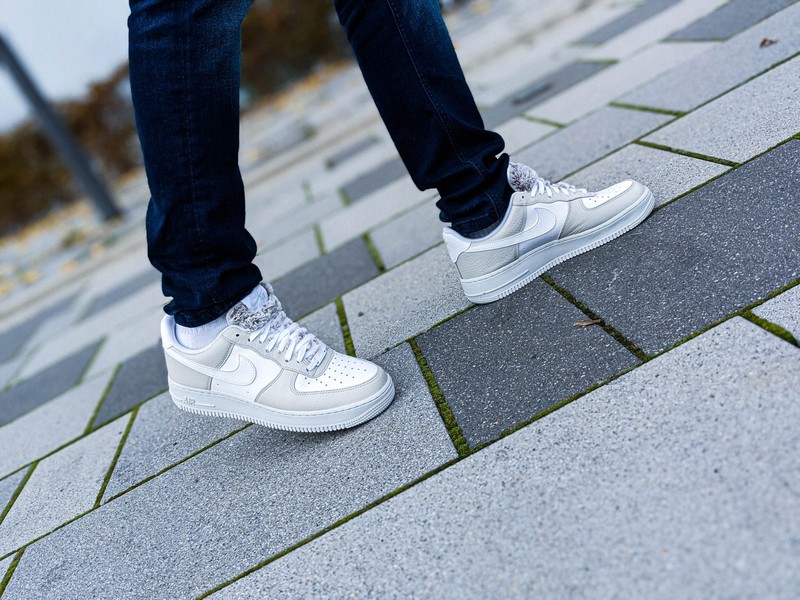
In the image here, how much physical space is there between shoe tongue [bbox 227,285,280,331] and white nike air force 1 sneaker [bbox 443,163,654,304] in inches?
17.9

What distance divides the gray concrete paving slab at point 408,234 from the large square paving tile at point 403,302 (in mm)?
90

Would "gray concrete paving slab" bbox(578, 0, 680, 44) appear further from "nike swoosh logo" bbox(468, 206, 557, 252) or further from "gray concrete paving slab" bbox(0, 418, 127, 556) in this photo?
"gray concrete paving slab" bbox(0, 418, 127, 556)

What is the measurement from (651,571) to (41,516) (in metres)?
1.46

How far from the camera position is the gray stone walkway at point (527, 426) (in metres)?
0.93

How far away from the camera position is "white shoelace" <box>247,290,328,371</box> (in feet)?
4.74

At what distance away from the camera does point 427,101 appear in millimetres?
1433

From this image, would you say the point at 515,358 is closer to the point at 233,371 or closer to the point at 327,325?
the point at 233,371

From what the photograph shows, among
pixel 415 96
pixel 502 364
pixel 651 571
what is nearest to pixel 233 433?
pixel 502 364

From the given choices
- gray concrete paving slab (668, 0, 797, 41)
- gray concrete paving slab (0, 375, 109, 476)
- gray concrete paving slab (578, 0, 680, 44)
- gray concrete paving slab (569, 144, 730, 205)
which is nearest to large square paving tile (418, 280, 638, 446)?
gray concrete paving slab (569, 144, 730, 205)

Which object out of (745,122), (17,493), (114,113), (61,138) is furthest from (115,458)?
(114,113)

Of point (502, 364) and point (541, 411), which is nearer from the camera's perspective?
point (541, 411)

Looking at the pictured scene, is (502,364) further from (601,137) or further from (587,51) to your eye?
(587,51)

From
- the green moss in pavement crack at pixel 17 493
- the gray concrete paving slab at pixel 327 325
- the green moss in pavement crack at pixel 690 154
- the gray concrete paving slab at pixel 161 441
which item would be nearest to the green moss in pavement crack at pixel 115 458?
the gray concrete paving slab at pixel 161 441

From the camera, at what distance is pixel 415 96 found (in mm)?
1432
